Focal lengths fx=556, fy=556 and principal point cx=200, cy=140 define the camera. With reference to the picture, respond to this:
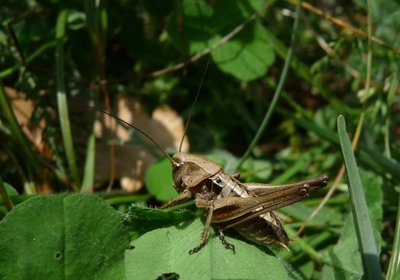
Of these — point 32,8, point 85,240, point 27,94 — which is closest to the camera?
point 85,240

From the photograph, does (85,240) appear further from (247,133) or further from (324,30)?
(324,30)

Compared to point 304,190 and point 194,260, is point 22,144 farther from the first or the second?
point 304,190

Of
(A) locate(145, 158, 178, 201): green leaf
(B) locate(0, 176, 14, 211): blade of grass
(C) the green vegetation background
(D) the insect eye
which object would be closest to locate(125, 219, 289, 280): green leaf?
(C) the green vegetation background

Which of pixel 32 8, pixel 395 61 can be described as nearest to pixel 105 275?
pixel 32 8

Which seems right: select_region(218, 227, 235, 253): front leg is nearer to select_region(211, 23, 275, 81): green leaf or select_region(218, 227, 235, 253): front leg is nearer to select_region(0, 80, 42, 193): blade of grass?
select_region(0, 80, 42, 193): blade of grass

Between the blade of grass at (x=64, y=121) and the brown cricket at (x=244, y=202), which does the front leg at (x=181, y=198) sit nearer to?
the brown cricket at (x=244, y=202)
